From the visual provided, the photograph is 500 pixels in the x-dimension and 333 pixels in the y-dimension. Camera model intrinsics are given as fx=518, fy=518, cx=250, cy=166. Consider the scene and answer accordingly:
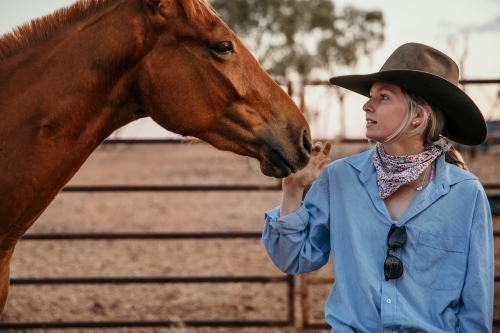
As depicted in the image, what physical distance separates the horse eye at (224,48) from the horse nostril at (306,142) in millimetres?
485

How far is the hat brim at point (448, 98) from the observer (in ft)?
6.59

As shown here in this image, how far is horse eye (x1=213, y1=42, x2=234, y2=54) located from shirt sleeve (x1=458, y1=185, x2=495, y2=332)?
45.8 inches

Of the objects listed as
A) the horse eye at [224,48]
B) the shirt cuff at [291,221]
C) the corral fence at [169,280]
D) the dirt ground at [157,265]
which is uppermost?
the horse eye at [224,48]

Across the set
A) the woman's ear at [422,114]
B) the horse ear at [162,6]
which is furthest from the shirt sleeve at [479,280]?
the horse ear at [162,6]

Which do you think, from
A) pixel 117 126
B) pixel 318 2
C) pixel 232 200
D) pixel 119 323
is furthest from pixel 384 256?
pixel 318 2

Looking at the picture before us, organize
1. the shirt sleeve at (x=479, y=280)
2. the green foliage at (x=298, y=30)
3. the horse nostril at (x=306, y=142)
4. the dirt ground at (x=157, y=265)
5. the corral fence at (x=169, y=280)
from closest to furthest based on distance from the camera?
1. the shirt sleeve at (x=479, y=280)
2. the horse nostril at (x=306, y=142)
3. the corral fence at (x=169, y=280)
4. the dirt ground at (x=157, y=265)
5. the green foliage at (x=298, y=30)

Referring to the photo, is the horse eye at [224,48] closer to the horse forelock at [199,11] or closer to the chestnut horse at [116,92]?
the chestnut horse at [116,92]

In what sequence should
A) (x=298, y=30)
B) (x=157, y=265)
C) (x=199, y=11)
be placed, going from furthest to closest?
(x=298, y=30), (x=157, y=265), (x=199, y=11)

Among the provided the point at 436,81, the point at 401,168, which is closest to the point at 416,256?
the point at 401,168

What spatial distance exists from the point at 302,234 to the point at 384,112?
2.00 feet

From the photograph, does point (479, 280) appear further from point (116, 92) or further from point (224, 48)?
point (116, 92)

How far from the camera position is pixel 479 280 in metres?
1.93

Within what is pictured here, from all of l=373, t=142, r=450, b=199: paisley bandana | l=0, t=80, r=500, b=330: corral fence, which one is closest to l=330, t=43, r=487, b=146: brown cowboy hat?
l=373, t=142, r=450, b=199: paisley bandana

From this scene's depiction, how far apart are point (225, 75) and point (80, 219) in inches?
343
